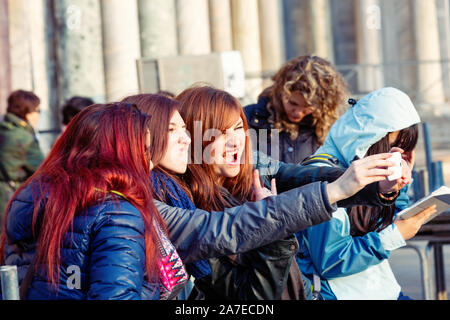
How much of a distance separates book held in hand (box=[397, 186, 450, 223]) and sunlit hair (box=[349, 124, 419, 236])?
0.30 feet

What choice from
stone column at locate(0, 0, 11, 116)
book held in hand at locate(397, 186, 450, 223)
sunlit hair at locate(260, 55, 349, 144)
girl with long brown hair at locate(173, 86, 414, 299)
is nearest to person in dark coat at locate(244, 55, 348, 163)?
sunlit hair at locate(260, 55, 349, 144)

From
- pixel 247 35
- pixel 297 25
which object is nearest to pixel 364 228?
pixel 247 35

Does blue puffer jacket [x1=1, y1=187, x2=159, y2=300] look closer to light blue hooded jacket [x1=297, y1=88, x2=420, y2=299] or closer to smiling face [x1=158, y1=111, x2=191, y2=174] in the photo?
smiling face [x1=158, y1=111, x2=191, y2=174]

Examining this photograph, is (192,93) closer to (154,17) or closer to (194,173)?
(194,173)

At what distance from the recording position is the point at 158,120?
99.3 inches

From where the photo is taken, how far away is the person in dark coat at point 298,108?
14.6ft

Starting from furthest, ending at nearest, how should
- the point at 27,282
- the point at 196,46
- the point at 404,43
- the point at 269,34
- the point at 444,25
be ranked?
the point at 444,25 → the point at 404,43 → the point at 269,34 → the point at 196,46 → the point at 27,282

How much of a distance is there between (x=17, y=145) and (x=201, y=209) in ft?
13.1

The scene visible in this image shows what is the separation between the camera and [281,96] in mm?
4551

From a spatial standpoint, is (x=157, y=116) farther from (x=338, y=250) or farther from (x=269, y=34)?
(x=269, y=34)

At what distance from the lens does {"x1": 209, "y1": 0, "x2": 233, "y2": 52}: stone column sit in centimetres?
1329

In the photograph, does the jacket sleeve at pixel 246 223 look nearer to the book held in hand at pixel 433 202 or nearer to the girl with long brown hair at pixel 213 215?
the girl with long brown hair at pixel 213 215

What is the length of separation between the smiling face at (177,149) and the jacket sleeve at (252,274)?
360 millimetres
